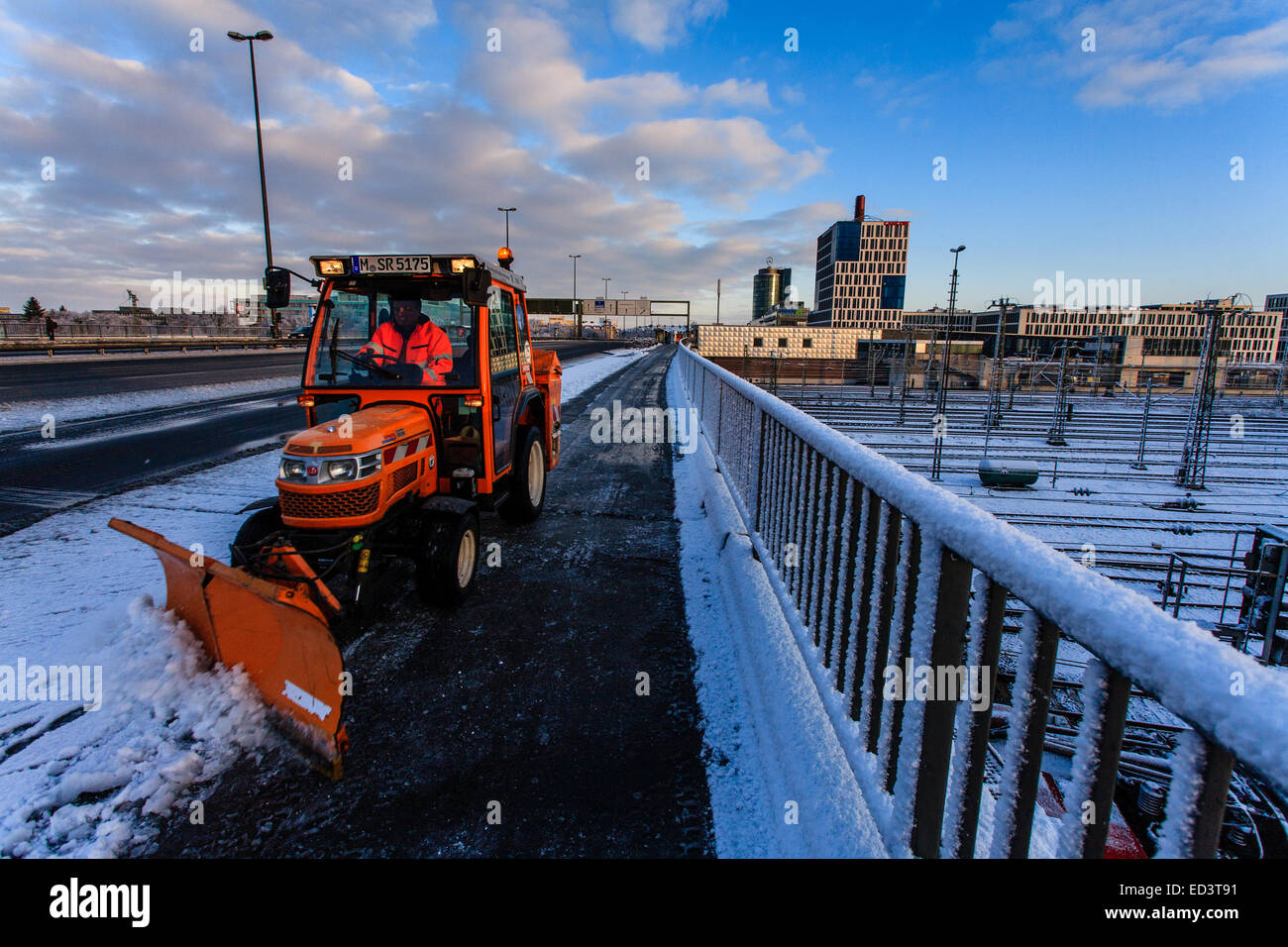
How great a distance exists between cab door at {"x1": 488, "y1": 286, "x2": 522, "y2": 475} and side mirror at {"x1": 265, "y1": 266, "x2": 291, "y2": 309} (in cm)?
145

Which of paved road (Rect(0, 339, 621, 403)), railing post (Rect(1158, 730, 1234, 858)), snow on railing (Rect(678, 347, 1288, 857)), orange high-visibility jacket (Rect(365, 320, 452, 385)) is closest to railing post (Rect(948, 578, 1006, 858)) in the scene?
snow on railing (Rect(678, 347, 1288, 857))

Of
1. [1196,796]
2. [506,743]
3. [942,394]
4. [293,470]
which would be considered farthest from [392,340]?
[942,394]

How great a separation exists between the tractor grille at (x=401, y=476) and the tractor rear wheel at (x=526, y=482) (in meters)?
1.55

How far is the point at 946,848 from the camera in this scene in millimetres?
1777

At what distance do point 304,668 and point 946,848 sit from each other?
2.55m

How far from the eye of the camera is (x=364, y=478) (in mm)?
3607

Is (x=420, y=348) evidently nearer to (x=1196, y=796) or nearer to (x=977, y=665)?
(x=977, y=665)

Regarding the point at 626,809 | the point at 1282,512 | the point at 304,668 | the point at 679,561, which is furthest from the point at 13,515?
the point at 1282,512

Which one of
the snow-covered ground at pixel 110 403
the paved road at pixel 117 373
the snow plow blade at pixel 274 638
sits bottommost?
the snow plow blade at pixel 274 638

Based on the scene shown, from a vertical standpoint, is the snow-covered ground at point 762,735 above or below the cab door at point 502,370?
below

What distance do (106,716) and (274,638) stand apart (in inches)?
33.5

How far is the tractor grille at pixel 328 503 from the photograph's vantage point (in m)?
3.56

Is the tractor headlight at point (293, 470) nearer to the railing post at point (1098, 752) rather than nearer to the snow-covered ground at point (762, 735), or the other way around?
the snow-covered ground at point (762, 735)

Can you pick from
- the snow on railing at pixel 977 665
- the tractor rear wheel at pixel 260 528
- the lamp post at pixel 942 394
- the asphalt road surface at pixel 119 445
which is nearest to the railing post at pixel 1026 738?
the snow on railing at pixel 977 665
